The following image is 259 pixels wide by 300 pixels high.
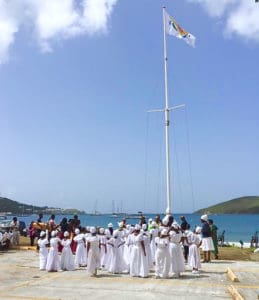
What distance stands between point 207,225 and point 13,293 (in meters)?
9.53

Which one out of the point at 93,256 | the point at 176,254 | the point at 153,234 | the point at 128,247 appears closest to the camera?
the point at 176,254

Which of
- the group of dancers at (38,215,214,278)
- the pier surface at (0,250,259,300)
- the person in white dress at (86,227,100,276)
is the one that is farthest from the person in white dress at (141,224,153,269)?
the person in white dress at (86,227,100,276)

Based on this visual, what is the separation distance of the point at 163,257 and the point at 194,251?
1.72 m

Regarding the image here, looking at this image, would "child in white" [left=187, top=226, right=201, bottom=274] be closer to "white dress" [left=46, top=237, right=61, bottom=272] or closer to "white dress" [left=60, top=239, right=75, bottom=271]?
"white dress" [left=60, top=239, right=75, bottom=271]

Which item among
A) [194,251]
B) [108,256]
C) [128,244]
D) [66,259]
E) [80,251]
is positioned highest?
[128,244]

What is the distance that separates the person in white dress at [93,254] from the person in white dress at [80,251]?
2.85 m

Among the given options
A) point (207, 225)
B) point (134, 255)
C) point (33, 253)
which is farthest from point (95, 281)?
point (33, 253)

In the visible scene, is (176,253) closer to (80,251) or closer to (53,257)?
(53,257)

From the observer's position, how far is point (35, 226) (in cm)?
2781

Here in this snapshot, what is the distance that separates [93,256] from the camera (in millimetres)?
18156

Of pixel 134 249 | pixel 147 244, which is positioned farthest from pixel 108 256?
pixel 134 249

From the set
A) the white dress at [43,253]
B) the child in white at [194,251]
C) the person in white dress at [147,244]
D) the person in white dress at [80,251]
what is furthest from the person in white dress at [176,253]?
the white dress at [43,253]

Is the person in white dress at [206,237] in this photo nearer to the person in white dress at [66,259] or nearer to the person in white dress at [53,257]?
the person in white dress at [66,259]

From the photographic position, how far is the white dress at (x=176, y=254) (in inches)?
693
